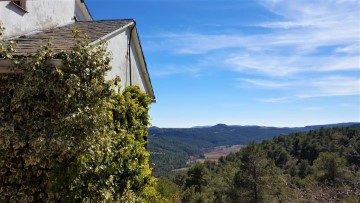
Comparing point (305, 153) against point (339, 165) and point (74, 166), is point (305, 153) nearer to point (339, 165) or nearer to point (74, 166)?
point (339, 165)

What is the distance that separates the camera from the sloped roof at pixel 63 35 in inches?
265

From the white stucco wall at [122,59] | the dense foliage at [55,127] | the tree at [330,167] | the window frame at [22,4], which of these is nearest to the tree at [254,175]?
the tree at [330,167]

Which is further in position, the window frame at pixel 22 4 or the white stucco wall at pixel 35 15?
the window frame at pixel 22 4

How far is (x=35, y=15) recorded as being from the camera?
29.6 ft

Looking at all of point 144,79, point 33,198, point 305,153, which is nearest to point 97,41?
point 33,198

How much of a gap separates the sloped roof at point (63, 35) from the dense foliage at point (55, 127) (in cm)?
47

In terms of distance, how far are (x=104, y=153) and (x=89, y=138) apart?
56cm

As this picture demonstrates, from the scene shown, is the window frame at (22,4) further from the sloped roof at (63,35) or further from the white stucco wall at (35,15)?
the sloped roof at (63,35)

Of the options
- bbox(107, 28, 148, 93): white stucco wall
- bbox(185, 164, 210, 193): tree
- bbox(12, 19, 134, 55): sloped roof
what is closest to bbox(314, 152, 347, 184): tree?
bbox(185, 164, 210, 193): tree

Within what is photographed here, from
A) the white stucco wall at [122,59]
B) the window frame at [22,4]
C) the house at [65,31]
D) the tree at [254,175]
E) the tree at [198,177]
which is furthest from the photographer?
the tree at [198,177]

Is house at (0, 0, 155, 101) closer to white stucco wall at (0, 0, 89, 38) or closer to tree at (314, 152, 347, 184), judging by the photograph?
white stucco wall at (0, 0, 89, 38)

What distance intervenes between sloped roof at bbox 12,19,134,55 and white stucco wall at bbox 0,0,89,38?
252 millimetres

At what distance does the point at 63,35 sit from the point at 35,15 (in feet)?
4.36

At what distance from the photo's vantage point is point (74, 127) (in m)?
6.13
